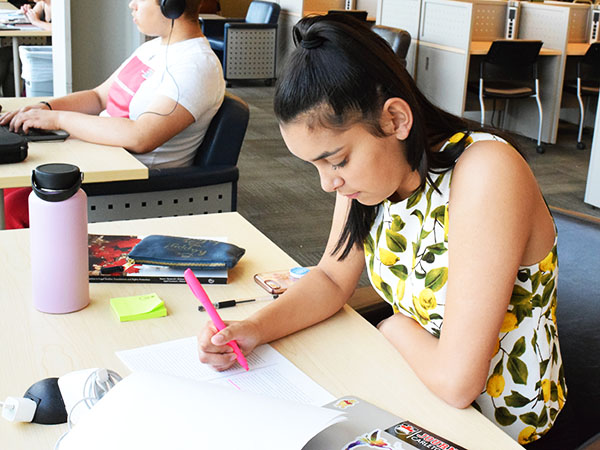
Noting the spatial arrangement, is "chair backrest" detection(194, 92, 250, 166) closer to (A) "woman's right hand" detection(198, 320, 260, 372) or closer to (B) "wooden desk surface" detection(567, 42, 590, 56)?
(A) "woman's right hand" detection(198, 320, 260, 372)

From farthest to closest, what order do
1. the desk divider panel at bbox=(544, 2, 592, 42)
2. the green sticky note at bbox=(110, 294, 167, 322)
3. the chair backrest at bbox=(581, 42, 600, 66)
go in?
the desk divider panel at bbox=(544, 2, 592, 42)
the chair backrest at bbox=(581, 42, 600, 66)
the green sticky note at bbox=(110, 294, 167, 322)

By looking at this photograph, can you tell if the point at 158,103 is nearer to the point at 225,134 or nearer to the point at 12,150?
the point at 225,134

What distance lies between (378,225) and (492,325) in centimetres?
31

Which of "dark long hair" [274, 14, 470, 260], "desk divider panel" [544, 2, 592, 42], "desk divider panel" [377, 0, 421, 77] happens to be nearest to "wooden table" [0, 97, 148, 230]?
"dark long hair" [274, 14, 470, 260]

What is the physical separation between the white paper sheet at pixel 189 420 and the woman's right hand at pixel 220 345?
204mm

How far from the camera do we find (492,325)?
1028mm

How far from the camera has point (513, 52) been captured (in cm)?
552

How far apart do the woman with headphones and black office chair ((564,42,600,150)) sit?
4326 mm

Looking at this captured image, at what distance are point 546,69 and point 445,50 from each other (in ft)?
2.84

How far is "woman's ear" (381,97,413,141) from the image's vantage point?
1.02 meters

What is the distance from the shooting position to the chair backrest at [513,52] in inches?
215

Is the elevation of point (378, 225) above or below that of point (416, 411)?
above

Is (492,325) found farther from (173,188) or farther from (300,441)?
(173,188)

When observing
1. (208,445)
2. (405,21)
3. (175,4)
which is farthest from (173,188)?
(405,21)
